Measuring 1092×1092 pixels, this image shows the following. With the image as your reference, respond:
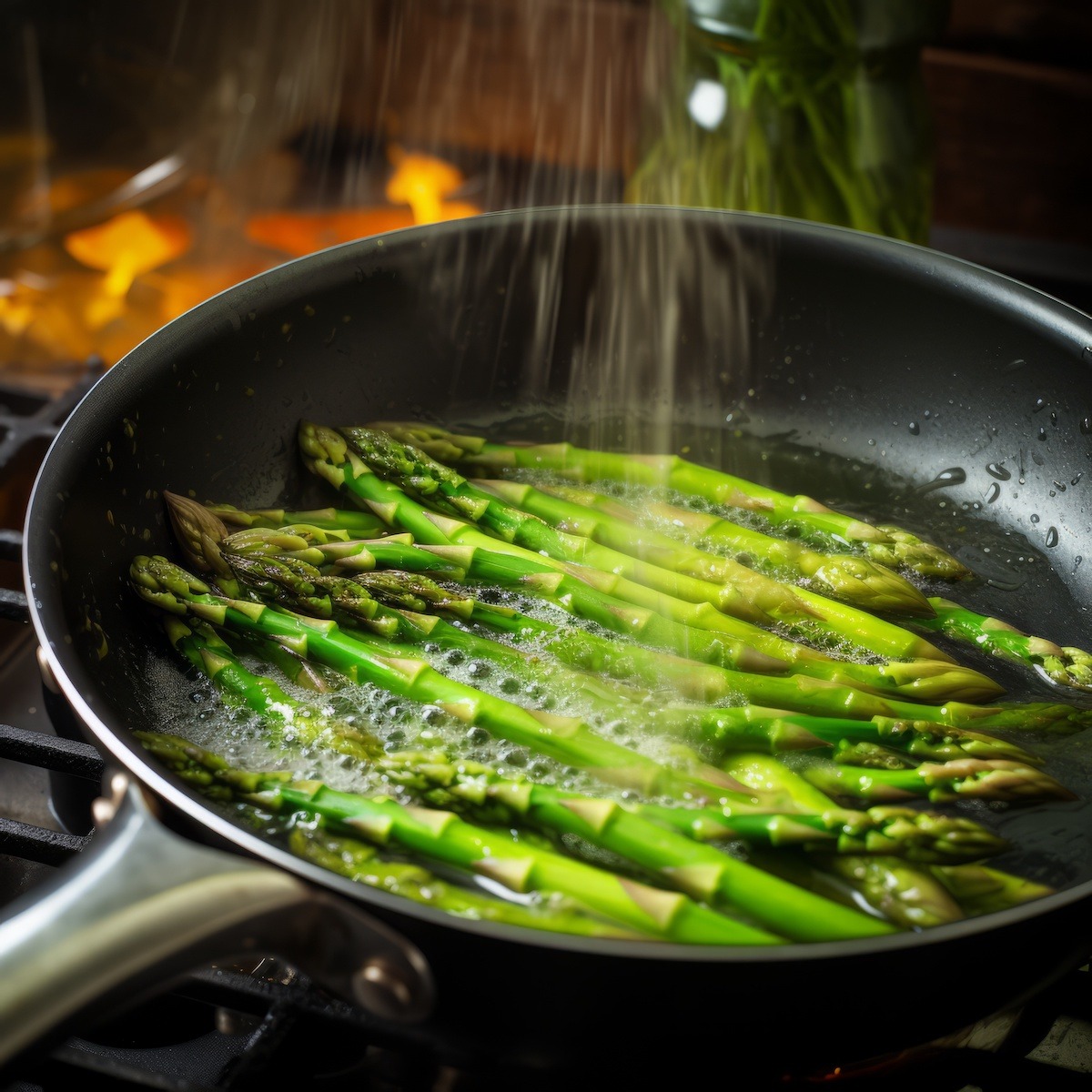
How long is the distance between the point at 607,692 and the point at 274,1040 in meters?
0.47

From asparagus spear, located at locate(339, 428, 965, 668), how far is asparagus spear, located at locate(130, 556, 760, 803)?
0.25m

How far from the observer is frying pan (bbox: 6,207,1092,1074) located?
704 mm

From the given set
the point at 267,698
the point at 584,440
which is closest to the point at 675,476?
the point at 584,440

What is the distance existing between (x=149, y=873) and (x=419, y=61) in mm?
2274

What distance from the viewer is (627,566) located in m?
1.30

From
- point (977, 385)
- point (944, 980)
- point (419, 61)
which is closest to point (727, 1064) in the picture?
point (944, 980)

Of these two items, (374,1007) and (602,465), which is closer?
(374,1007)

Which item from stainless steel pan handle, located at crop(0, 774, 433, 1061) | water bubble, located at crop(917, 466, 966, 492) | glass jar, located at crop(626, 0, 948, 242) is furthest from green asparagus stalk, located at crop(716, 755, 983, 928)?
glass jar, located at crop(626, 0, 948, 242)

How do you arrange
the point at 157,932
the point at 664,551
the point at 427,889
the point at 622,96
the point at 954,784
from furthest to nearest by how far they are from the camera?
the point at 622,96
the point at 664,551
the point at 954,784
the point at 427,889
the point at 157,932

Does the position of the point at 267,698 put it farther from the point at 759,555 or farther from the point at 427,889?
the point at 759,555

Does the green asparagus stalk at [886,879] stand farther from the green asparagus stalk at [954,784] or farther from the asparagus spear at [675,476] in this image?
the asparagus spear at [675,476]

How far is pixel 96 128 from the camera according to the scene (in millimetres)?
2367

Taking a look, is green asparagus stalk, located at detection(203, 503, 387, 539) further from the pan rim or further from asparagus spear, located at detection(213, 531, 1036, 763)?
the pan rim

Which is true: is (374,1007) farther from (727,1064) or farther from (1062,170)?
(1062,170)
